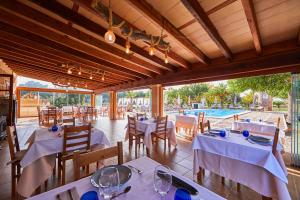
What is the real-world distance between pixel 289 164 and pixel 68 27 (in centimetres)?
551

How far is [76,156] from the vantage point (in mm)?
1080

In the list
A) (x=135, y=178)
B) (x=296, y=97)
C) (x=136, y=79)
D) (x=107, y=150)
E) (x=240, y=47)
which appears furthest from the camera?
(x=136, y=79)

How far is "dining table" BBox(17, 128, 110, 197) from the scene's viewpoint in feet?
5.96

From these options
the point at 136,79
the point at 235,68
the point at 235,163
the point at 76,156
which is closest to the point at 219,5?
the point at 235,68

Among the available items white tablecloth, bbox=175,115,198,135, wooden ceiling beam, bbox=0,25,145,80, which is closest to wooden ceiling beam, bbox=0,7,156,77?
wooden ceiling beam, bbox=0,25,145,80

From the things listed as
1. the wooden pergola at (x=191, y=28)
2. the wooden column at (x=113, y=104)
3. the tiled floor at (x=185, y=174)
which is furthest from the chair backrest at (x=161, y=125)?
the wooden column at (x=113, y=104)

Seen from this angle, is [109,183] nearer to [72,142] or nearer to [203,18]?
[72,142]

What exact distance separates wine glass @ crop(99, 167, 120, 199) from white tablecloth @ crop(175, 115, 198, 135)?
14.0 ft

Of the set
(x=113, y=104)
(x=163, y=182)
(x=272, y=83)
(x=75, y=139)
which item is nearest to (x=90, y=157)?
(x=163, y=182)

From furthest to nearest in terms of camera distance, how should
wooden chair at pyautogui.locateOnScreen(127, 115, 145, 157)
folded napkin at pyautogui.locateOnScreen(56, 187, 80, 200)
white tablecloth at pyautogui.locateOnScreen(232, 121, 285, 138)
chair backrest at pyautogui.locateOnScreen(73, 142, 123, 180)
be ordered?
wooden chair at pyautogui.locateOnScreen(127, 115, 145, 157) → white tablecloth at pyautogui.locateOnScreen(232, 121, 285, 138) → chair backrest at pyautogui.locateOnScreen(73, 142, 123, 180) → folded napkin at pyautogui.locateOnScreen(56, 187, 80, 200)

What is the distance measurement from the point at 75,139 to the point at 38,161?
21.0 inches

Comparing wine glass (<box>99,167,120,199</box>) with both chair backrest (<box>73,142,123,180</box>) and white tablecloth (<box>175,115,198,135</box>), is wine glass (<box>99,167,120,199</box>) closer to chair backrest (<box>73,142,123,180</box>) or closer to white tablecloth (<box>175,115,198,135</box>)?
chair backrest (<box>73,142,123,180</box>)

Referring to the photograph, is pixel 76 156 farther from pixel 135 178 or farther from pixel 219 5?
pixel 219 5

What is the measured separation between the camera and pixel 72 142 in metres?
2.26
